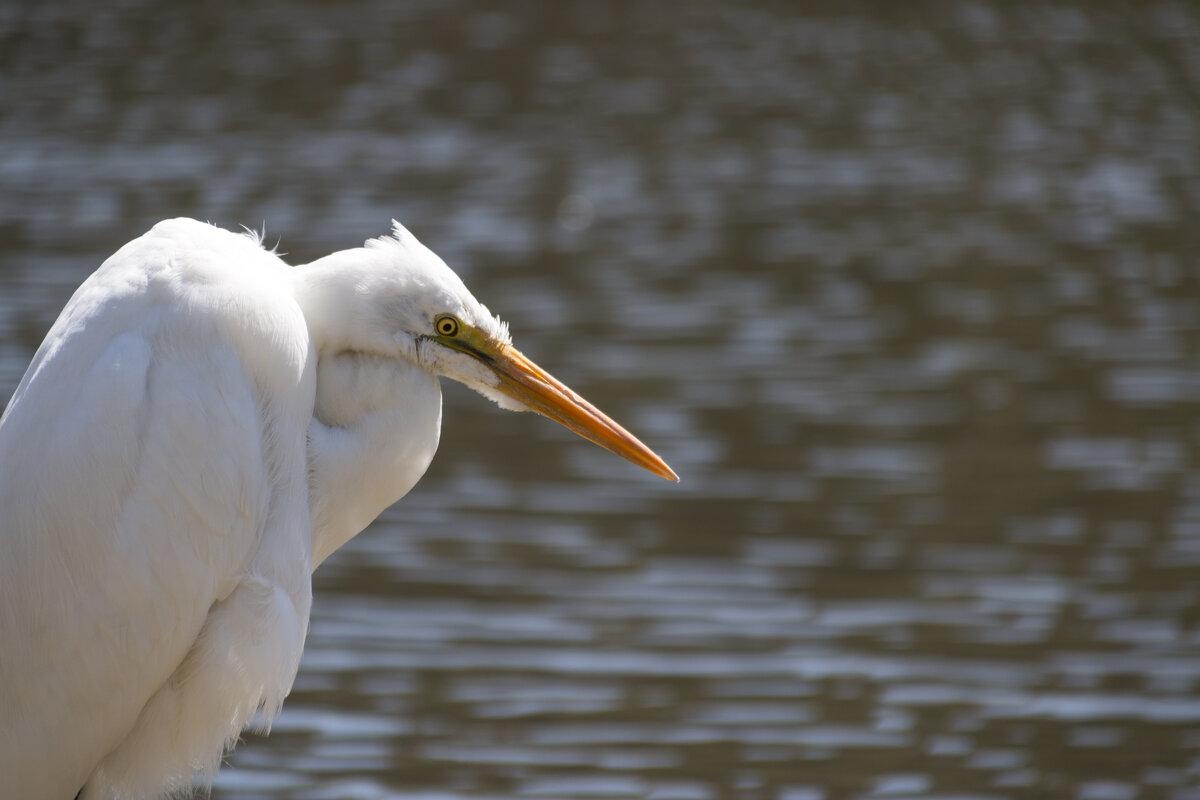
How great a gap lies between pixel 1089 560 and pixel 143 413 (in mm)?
4356

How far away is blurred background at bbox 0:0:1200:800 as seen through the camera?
17.2ft

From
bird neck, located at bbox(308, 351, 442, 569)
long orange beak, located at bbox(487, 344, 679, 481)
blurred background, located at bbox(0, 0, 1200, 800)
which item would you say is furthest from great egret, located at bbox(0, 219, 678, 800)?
blurred background, located at bbox(0, 0, 1200, 800)

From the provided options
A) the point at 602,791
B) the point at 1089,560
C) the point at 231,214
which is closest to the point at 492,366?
the point at 602,791

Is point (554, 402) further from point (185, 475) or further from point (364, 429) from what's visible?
point (185, 475)

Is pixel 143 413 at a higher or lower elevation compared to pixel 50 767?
higher

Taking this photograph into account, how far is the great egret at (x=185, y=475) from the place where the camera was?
9.58 ft

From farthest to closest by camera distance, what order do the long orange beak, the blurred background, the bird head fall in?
the blurred background, the long orange beak, the bird head

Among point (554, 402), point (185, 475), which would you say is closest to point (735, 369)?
point (554, 402)

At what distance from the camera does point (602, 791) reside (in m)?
4.86

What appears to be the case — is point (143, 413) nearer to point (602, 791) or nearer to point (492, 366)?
point (492, 366)

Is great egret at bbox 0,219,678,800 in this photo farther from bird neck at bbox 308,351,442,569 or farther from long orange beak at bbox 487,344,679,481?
long orange beak at bbox 487,344,679,481

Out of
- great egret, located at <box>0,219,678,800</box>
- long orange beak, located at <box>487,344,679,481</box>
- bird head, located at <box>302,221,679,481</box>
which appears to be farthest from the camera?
long orange beak, located at <box>487,344,679,481</box>

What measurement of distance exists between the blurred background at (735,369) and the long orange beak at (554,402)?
165cm

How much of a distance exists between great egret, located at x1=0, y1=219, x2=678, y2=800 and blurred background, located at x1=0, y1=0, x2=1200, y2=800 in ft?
6.10
